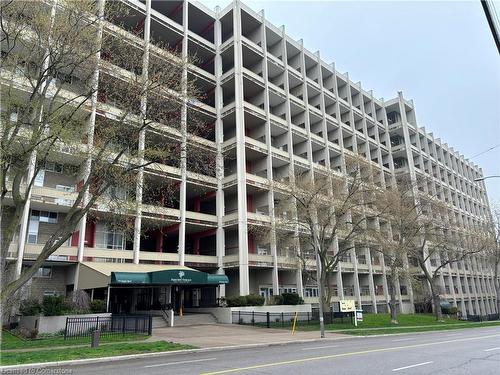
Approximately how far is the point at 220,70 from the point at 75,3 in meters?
29.0

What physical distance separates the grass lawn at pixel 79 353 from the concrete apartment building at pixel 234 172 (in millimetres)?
10675

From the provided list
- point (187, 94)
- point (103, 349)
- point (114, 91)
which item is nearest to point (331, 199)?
point (187, 94)

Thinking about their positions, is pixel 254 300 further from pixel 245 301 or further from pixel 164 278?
pixel 164 278

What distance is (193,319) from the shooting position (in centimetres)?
3053

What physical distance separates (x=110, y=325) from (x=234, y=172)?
2121 centimetres

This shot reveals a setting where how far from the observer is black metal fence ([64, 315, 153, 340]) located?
20453 mm

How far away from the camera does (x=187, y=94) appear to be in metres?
18.3

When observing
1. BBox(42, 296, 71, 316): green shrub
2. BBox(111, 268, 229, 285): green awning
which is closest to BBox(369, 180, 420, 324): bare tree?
BBox(111, 268, 229, 285): green awning

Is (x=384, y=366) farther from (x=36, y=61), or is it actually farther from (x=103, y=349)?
(x=36, y=61)

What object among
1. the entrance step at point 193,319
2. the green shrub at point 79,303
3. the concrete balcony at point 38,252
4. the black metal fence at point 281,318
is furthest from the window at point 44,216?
the black metal fence at point 281,318

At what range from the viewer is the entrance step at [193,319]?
29.2m

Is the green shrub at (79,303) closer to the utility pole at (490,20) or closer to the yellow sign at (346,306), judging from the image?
the yellow sign at (346,306)

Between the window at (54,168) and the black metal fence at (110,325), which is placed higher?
the window at (54,168)

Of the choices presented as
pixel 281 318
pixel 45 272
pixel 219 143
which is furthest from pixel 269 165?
pixel 45 272
